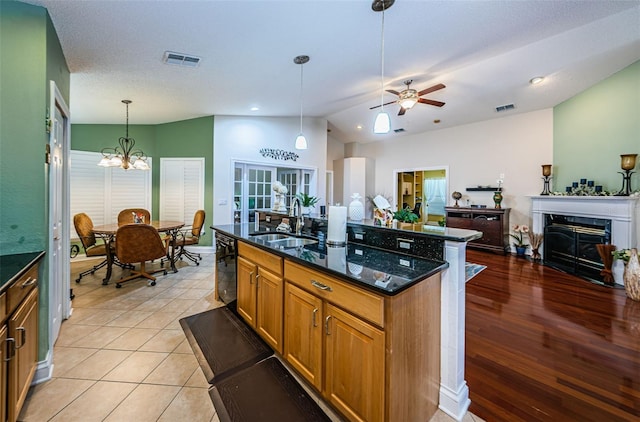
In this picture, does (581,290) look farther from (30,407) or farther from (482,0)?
(30,407)

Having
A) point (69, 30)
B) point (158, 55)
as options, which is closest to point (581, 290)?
point (158, 55)

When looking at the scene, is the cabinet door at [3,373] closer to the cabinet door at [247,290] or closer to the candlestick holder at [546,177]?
the cabinet door at [247,290]

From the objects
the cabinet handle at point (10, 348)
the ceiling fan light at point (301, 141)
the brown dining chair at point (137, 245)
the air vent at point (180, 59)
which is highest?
the air vent at point (180, 59)

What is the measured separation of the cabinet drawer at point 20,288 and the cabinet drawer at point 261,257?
1.30 meters

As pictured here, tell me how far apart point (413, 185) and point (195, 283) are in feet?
23.8

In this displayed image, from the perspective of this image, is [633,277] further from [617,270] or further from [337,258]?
[337,258]

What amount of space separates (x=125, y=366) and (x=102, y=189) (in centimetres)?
456

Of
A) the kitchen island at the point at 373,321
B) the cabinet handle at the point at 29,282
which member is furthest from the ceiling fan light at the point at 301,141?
the cabinet handle at the point at 29,282

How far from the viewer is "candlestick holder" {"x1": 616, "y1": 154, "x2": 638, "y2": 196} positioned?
3.56 meters

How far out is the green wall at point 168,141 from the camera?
513 cm

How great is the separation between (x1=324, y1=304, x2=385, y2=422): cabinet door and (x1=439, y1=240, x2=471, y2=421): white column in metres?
0.56

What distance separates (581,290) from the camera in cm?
343

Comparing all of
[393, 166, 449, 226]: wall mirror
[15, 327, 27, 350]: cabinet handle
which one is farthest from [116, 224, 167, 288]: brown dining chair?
[393, 166, 449, 226]: wall mirror

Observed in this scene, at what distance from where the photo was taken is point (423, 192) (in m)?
8.17
